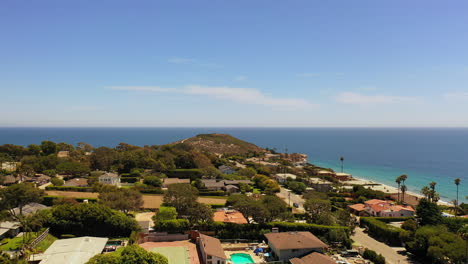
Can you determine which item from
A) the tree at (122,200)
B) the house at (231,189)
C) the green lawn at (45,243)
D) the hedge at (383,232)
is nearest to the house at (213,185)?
the house at (231,189)

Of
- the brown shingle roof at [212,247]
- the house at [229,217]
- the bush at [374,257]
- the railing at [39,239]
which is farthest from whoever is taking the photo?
the house at [229,217]

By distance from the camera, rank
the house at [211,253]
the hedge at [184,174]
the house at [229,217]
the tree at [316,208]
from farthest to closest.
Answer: the hedge at [184,174], the tree at [316,208], the house at [229,217], the house at [211,253]

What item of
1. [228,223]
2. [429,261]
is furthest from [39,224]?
[429,261]

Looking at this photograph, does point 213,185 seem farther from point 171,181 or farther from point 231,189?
point 171,181

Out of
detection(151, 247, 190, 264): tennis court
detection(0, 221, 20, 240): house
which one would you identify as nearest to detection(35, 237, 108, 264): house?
detection(151, 247, 190, 264): tennis court

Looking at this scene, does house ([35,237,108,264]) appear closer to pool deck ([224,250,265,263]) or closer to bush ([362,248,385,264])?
pool deck ([224,250,265,263])

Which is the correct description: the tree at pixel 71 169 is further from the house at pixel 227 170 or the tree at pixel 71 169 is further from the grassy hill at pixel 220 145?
the grassy hill at pixel 220 145
